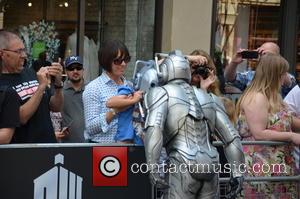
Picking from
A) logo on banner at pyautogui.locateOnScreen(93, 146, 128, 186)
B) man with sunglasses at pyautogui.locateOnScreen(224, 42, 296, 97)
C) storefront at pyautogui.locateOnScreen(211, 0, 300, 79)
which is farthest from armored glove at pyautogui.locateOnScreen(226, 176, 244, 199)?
storefront at pyautogui.locateOnScreen(211, 0, 300, 79)

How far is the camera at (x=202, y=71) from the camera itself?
5.58m

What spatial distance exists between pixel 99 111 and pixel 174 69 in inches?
39.8

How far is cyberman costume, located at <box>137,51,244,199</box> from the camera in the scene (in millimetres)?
4707

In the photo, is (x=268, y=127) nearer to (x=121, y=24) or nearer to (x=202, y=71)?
(x=202, y=71)

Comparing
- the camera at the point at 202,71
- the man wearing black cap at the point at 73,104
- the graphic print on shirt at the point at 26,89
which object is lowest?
the man wearing black cap at the point at 73,104

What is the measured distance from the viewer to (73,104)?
676 cm

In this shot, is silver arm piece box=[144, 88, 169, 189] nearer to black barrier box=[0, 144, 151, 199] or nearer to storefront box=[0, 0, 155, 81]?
black barrier box=[0, 144, 151, 199]

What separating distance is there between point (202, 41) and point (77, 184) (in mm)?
5037

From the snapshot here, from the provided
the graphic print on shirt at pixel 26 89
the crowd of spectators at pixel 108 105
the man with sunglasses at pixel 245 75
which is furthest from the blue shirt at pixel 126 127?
the man with sunglasses at pixel 245 75

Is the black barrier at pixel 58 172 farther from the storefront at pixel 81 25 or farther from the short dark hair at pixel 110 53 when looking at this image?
the storefront at pixel 81 25

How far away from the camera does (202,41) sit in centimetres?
988

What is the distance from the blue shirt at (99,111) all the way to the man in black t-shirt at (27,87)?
0.33 meters

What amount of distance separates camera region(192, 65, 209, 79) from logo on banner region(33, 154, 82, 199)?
4.25 ft

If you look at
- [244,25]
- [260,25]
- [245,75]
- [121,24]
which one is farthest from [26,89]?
[260,25]
